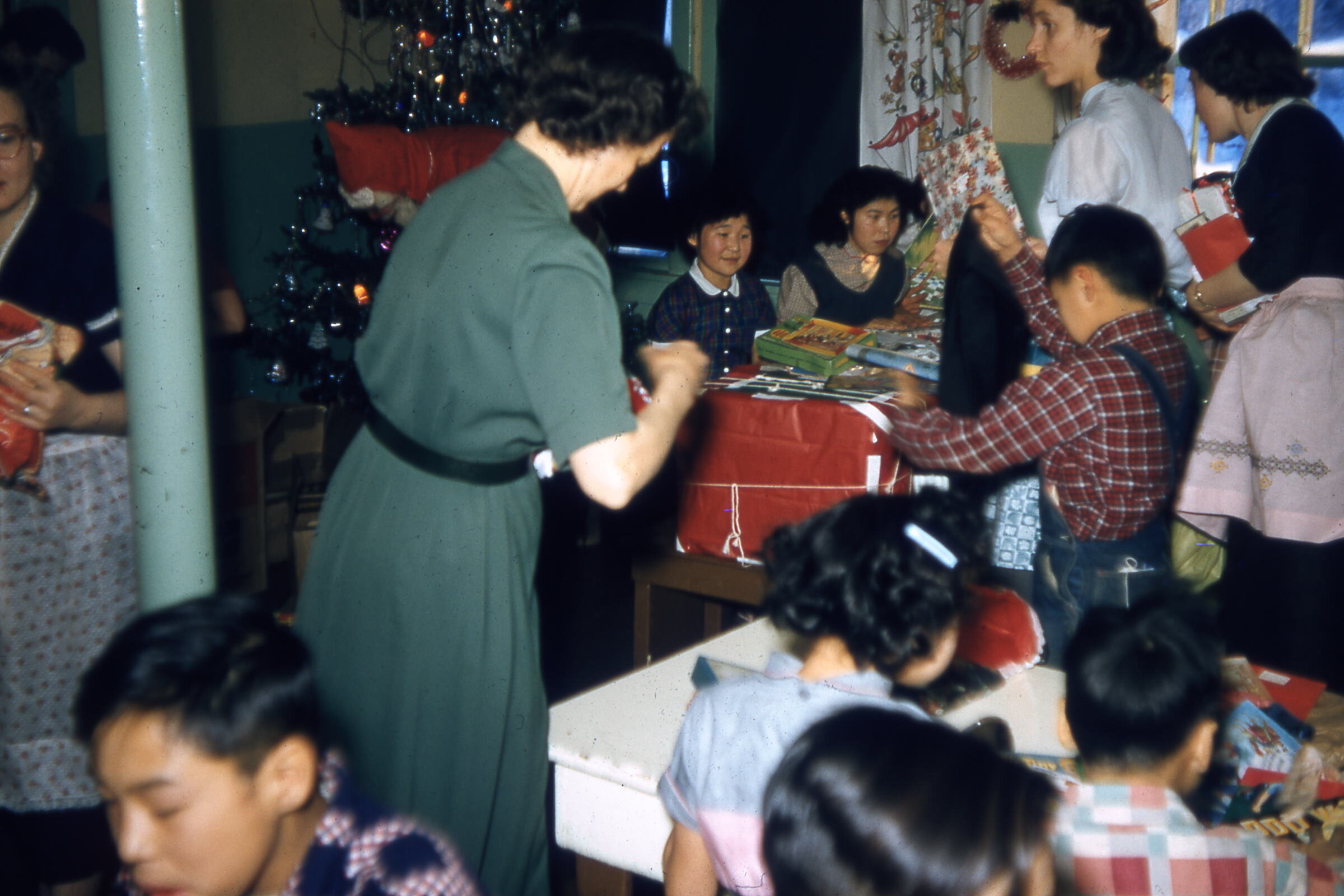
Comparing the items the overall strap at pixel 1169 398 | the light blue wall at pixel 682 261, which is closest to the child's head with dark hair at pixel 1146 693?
the overall strap at pixel 1169 398

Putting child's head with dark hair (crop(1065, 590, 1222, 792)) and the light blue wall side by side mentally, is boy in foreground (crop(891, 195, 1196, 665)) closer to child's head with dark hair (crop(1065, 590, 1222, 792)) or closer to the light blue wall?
child's head with dark hair (crop(1065, 590, 1222, 792))

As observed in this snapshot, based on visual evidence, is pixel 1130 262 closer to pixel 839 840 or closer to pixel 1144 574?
pixel 1144 574

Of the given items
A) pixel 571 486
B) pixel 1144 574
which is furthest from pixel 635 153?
pixel 571 486

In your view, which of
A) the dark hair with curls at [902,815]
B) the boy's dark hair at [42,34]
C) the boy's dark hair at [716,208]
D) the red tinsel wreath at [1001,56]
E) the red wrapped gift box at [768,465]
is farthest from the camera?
the red tinsel wreath at [1001,56]

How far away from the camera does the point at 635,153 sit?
5.79 feet

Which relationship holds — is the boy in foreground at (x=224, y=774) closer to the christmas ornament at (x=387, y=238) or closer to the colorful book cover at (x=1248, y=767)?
the colorful book cover at (x=1248, y=767)

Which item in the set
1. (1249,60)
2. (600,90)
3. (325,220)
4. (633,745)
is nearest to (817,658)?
(633,745)

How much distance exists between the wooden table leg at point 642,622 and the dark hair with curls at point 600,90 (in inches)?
64.3

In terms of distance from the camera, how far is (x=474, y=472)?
1.70 m

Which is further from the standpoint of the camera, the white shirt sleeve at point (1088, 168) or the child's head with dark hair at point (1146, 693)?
the white shirt sleeve at point (1088, 168)

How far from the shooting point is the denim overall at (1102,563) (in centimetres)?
256

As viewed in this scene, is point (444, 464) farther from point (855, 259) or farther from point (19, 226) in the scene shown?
point (855, 259)

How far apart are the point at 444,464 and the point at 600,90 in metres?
0.58

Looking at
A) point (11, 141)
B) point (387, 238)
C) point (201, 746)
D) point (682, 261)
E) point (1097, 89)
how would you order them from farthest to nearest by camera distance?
point (682, 261) → point (387, 238) → point (1097, 89) → point (11, 141) → point (201, 746)
